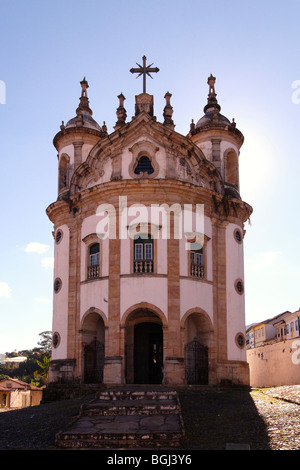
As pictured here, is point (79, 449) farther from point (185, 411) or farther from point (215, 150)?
point (215, 150)

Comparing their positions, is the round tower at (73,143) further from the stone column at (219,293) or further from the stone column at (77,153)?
the stone column at (219,293)

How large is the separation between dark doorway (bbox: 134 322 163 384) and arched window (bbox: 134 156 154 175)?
7.03m

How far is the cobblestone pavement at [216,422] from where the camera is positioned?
12.6m

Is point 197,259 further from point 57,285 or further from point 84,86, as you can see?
point 84,86

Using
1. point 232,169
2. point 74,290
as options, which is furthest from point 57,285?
point 232,169

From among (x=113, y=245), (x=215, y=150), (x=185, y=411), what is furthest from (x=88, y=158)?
(x=185, y=411)

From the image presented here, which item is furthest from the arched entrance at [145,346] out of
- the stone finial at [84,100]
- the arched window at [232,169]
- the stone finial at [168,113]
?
the stone finial at [84,100]

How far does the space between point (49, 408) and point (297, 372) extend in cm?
1801

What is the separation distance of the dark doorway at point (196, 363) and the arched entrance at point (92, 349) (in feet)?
12.4

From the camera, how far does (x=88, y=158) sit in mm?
25766

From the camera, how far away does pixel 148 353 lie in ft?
82.8

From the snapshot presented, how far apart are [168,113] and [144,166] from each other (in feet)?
13.0

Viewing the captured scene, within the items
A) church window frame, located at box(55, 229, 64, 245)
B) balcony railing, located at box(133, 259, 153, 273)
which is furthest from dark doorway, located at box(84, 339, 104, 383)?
church window frame, located at box(55, 229, 64, 245)

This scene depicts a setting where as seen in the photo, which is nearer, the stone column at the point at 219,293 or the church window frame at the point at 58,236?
the stone column at the point at 219,293
